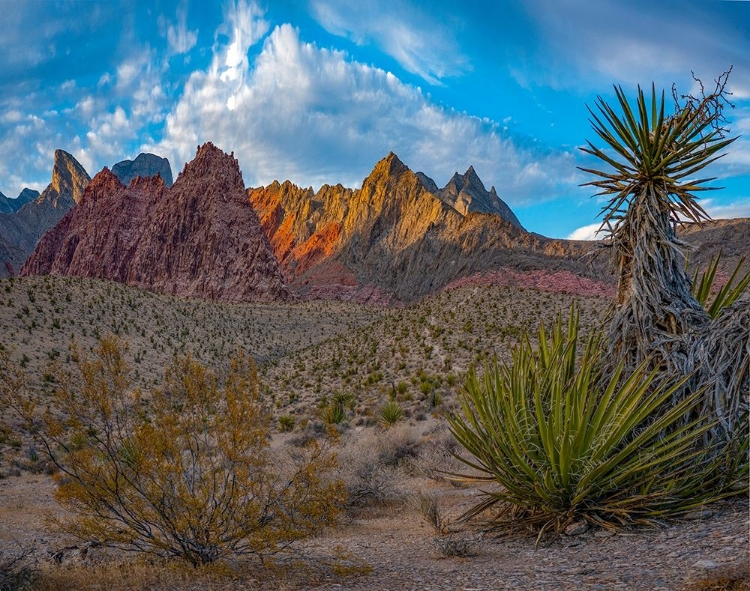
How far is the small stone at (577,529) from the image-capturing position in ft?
16.5

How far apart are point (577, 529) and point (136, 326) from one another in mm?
35315

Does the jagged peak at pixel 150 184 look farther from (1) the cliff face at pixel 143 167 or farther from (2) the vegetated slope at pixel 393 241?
(1) the cliff face at pixel 143 167

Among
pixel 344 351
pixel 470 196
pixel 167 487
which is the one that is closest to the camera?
pixel 167 487

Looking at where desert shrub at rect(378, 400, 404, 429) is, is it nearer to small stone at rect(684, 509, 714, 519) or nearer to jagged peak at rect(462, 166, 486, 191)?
small stone at rect(684, 509, 714, 519)

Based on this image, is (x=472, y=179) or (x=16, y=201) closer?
(x=472, y=179)

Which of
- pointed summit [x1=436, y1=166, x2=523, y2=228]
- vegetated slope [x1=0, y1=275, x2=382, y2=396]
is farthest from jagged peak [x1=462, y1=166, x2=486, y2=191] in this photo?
vegetated slope [x1=0, y1=275, x2=382, y2=396]

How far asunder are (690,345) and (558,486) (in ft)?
6.34

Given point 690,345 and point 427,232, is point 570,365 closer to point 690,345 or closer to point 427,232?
point 690,345

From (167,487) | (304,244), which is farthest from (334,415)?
(304,244)

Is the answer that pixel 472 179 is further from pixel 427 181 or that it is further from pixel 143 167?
pixel 143 167

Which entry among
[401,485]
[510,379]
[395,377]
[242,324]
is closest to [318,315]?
[242,324]

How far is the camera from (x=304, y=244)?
112500 millimetres

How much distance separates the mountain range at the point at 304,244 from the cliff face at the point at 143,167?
6612cm

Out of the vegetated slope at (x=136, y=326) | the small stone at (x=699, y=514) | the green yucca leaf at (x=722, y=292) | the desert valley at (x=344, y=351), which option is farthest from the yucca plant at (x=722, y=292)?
the vegetated slope at (x=136, y=326)
